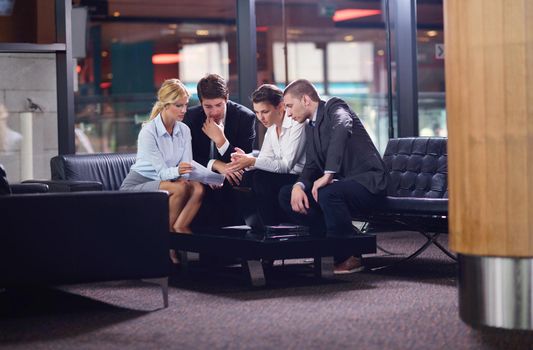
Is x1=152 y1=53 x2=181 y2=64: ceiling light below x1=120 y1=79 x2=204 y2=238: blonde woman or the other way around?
the other way around

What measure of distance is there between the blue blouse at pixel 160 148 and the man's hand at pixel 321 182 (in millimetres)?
982

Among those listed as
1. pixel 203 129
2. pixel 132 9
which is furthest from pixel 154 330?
pixel 132 9

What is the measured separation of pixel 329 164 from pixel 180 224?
1.11m

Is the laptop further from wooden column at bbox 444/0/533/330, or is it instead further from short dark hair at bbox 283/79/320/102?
wooden column at bbox 444/0/533/330

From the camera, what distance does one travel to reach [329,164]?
6.04 meters

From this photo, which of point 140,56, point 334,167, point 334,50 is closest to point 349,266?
point 334,167

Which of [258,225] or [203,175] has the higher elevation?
[203,175]

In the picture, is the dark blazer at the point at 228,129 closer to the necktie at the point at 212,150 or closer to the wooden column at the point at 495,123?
the necktie at the point at 212,150

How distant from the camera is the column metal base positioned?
3.87 metres

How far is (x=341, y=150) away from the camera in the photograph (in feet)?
19.7

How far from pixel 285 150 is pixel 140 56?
540 cm

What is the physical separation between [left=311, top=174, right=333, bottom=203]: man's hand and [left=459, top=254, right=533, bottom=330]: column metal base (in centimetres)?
207

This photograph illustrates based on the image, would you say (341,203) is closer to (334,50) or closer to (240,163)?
(240,163)

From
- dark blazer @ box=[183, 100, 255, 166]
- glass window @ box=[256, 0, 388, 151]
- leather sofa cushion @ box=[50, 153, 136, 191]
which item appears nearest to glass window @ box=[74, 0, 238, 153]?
glass window @ box=[256, 0, 388, 151]
